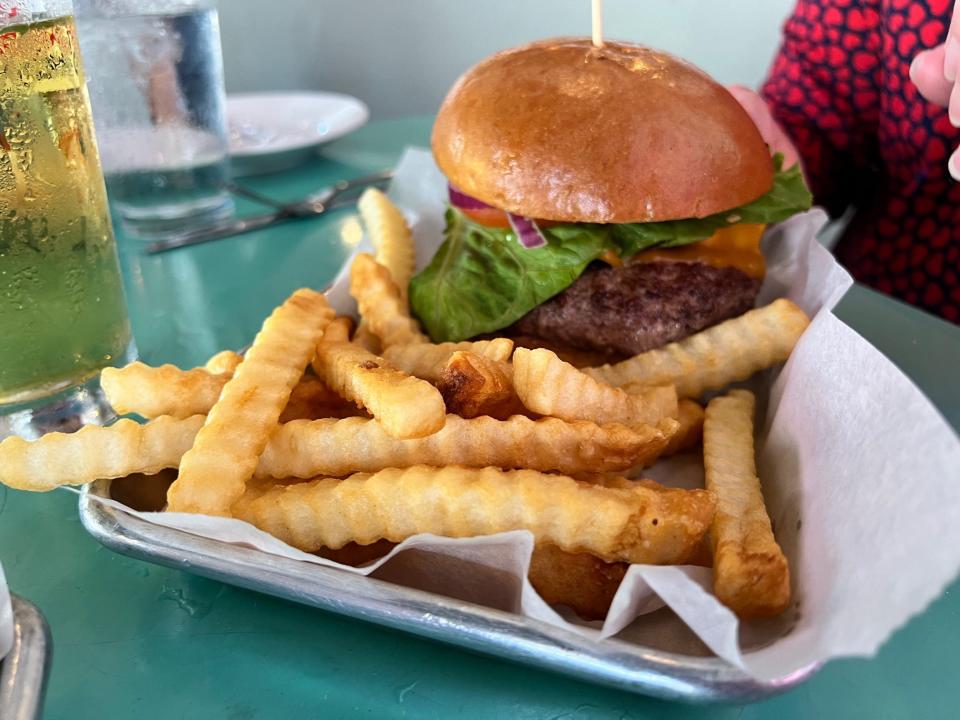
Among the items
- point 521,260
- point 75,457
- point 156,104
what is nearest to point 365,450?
point 75,457

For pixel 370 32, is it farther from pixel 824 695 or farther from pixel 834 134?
pixel 824 695

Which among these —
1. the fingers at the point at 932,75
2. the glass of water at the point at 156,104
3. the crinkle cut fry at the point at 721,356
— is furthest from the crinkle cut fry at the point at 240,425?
the glass of water at the point at 156,104

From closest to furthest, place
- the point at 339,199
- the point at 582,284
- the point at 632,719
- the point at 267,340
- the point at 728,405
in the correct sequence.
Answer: the point at 632,719 → the point at 267,340 → the point at 728,405 → the point at 582,284 → the point at 339,199

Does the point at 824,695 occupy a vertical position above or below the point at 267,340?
below

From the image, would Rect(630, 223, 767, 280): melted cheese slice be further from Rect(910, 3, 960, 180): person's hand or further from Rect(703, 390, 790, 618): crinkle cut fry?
Rect(703, 390, 790, 618): crinkle cut fry

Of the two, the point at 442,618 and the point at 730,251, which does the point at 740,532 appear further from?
the point at 730,251

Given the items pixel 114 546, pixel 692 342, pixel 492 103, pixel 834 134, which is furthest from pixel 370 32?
A: pixel 114 546
